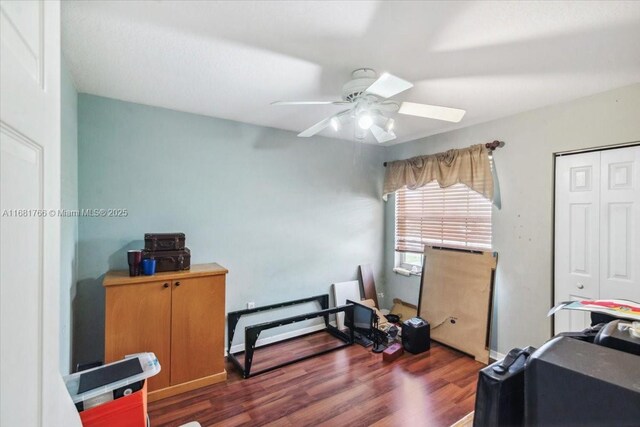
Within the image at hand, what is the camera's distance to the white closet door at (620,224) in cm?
215

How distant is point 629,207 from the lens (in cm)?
218

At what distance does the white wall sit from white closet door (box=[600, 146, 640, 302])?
17 cm

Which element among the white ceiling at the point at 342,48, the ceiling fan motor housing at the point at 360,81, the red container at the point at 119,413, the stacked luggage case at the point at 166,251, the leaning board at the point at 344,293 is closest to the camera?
the white ceiling at the point at 342,48

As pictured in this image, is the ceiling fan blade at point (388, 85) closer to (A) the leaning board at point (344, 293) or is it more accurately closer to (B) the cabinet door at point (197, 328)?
(B) the cabinet door at point (197, 328)

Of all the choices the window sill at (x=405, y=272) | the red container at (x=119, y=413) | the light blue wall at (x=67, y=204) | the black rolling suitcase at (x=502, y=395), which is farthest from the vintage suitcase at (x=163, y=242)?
the window sill at (x=405, y=272)

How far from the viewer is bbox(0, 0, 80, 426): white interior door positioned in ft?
1.53

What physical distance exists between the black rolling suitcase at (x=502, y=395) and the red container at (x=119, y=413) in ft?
5.89

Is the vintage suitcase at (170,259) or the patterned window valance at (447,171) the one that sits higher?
the patterned window valance at (447,171)

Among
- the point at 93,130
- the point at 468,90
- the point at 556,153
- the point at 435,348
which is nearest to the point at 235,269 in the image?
the point at 93,130

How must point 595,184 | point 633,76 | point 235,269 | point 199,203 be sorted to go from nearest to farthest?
point 633,76
point 595,184
point 199,203
point 235,269

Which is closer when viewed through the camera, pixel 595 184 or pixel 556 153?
pixel 595 184

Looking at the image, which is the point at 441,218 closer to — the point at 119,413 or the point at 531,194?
the point at 531,194

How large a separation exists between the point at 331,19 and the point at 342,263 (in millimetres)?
2879

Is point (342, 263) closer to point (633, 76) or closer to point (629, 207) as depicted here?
point (629, 207)
